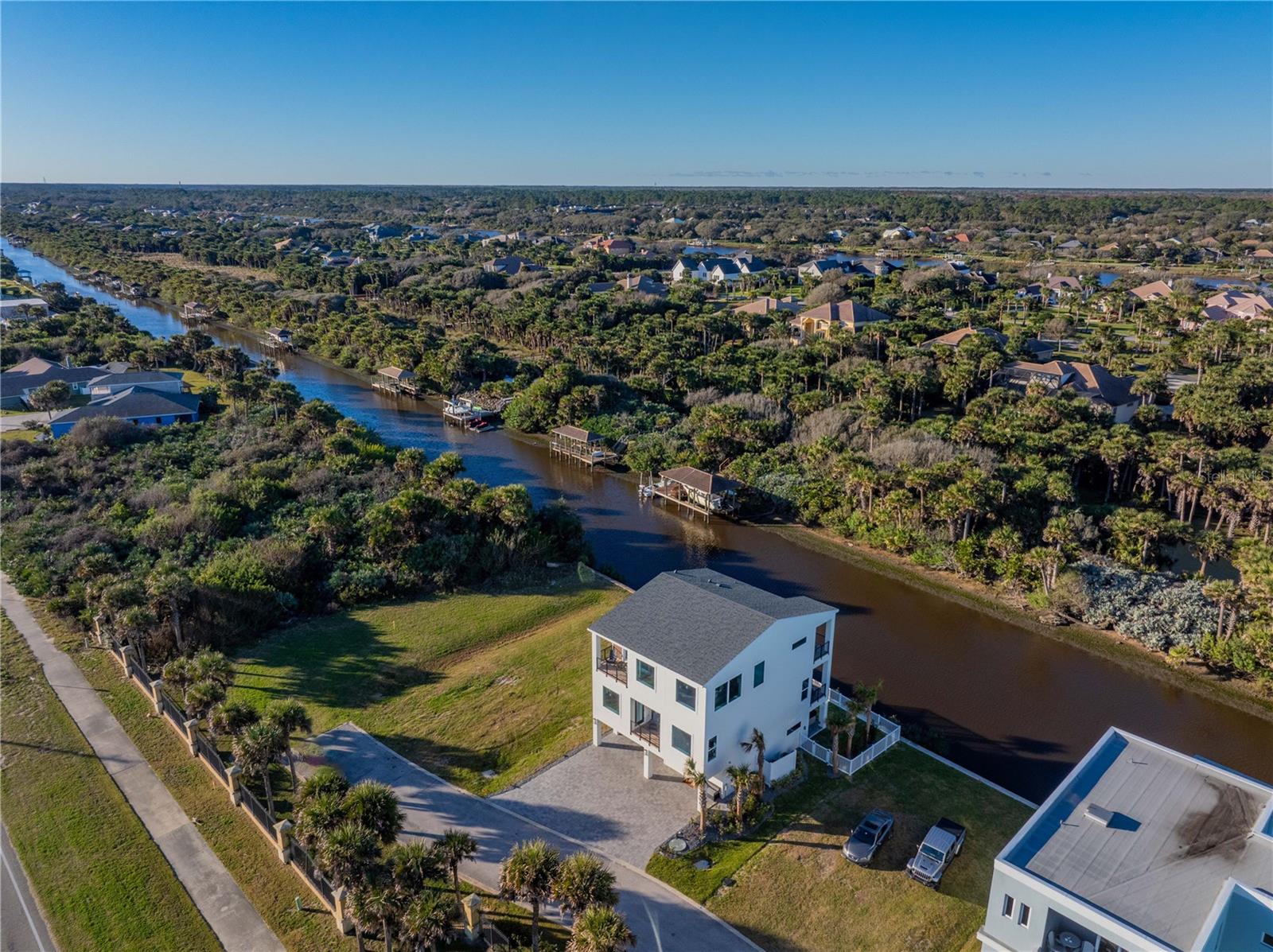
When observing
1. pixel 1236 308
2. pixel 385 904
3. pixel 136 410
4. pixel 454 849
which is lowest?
pixel 385 904

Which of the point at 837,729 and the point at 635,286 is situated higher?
the point at 635,286

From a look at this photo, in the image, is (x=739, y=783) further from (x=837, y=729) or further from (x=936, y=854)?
(x=936, y=854)

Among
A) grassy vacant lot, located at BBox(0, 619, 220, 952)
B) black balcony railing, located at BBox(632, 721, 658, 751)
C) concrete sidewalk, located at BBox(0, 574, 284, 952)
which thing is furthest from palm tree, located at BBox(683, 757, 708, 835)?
grassy vacant lot, located at BBox(0, 619, 220, 952)

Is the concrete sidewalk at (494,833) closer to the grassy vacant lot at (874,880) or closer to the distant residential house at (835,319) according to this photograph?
the grassy vacant lot at (874,880)

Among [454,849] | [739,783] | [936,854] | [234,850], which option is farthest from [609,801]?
[234,850]

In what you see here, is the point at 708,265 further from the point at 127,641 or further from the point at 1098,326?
the point at 127,641

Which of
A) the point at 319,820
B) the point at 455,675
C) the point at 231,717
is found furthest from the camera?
the point at 455,675

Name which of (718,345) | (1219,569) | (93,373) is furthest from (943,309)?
(93,373)

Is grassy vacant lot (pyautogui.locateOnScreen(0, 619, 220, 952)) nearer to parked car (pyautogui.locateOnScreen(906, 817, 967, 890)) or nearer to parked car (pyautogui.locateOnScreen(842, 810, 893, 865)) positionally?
parked car (pyautogui.locateOnScreen(842, 810, 893, 865))
